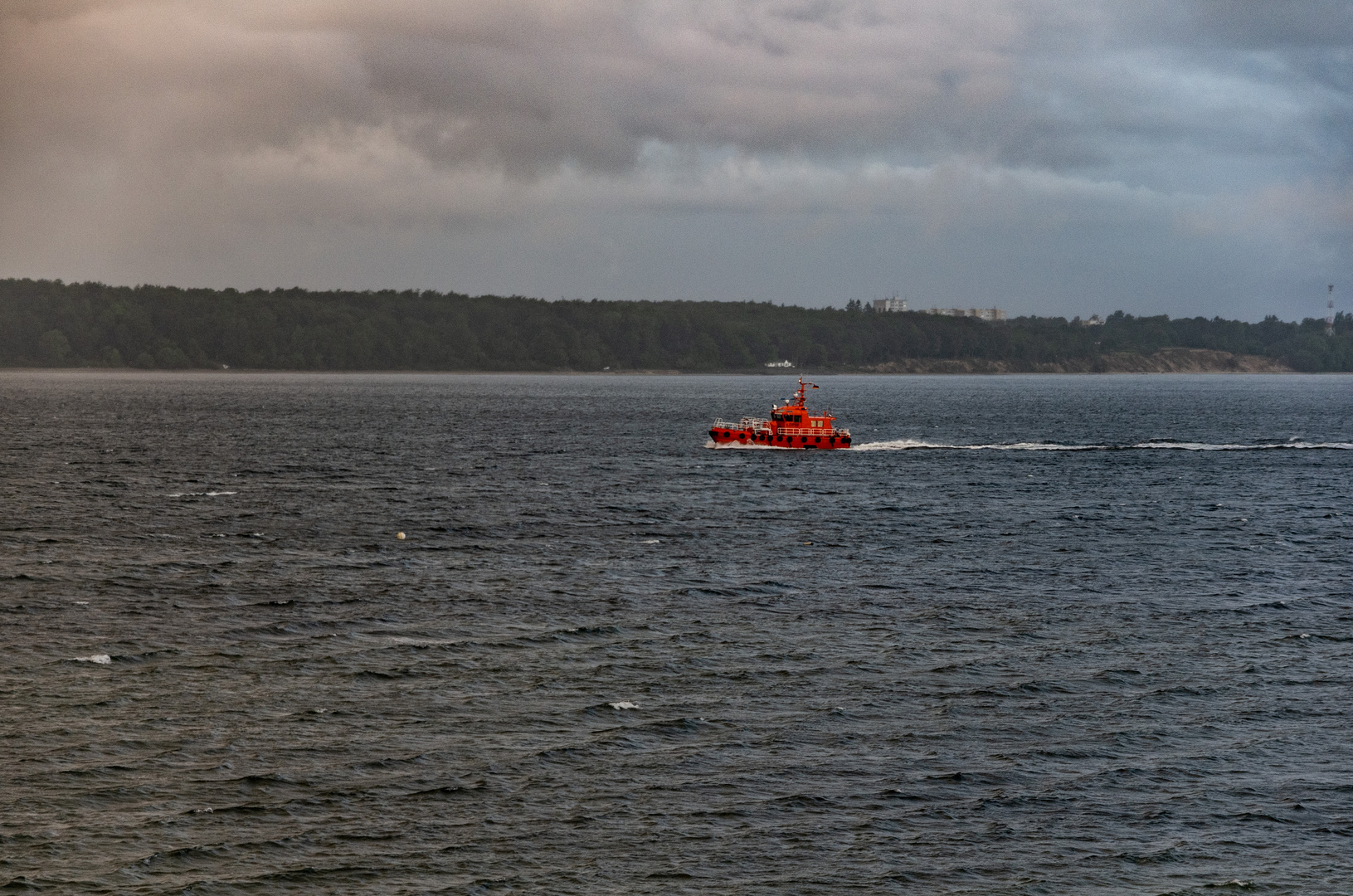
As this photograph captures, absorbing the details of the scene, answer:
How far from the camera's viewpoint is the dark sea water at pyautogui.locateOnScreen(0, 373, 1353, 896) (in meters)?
27.6

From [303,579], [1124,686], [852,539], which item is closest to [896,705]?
[1124,686]


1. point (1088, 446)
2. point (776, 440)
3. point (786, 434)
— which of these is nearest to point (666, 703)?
Answer: point (786, 434)

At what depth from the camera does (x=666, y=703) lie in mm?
38438

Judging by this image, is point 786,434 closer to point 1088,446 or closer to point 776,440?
point 776,440

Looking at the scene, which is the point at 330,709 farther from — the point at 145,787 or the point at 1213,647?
the point at 1213,647

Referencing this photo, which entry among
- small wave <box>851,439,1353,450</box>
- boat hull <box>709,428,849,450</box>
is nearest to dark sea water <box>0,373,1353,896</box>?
boat hull <box>709,428,849,450</box>

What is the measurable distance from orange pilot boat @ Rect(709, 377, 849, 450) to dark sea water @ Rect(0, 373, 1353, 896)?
2297 inches

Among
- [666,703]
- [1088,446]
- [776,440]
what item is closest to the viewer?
[666,703]

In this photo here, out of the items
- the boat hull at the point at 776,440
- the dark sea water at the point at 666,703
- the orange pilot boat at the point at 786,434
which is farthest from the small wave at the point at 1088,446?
the dark sea water at the point at 666,703

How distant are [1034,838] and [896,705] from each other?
9766mm

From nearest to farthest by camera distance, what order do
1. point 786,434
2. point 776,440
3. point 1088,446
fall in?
1. point 786,434
2. point 776,440
3. point 1088,446

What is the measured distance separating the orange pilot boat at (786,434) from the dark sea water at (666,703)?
5834 centimetres

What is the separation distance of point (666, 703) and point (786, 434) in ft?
347

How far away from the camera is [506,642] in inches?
1785
